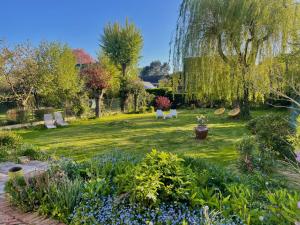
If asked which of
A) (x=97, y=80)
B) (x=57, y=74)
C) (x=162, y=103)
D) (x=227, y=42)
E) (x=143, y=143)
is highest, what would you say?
(x=227, y=42)

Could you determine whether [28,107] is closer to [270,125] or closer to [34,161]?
[34,161]

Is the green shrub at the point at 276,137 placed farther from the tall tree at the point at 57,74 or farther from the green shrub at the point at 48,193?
the tall tree at the point at 57,74

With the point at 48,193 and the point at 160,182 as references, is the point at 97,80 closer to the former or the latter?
the point at 48,193

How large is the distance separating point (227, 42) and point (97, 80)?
857 cm

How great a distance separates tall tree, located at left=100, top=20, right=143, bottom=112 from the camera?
23.2 meters

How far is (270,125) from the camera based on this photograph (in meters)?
5.94

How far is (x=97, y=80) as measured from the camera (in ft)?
54.9

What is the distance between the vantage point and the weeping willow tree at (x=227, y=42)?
35.0 ft

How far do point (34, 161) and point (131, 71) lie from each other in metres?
18.6

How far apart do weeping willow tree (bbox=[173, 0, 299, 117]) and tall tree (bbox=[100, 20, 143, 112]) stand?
1162 cm

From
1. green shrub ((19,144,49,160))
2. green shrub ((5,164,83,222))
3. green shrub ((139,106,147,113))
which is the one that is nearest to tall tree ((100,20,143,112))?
green shrub ((139,106,147,113))

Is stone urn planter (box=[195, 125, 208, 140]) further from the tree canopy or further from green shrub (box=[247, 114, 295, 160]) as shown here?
the tree canopy

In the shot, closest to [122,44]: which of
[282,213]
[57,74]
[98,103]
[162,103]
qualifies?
[162,103]

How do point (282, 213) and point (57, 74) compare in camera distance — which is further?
point (57, 74)
